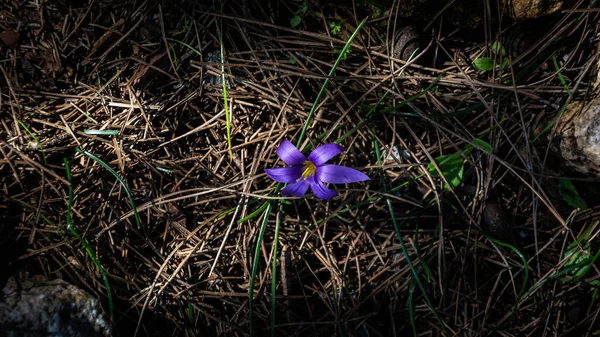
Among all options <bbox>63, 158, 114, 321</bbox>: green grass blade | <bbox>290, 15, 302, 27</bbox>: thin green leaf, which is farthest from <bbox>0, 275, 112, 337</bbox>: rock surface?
<bbox>290, 15, 302, 27</bbox>: thin green leaf

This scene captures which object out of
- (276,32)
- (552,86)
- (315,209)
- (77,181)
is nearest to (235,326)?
(315,209)

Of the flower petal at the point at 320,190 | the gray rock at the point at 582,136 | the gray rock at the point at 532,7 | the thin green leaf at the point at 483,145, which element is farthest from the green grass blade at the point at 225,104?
the gray rock at the point at 582,136

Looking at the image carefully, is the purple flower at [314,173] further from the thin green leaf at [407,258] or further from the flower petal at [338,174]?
the thin green leaf at [407,258]

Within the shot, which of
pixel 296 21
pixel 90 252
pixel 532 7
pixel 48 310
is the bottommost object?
pixel 48 310

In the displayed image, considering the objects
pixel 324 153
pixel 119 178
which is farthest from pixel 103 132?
pixel 324 153

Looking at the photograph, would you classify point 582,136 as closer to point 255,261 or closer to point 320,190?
point 320,190
